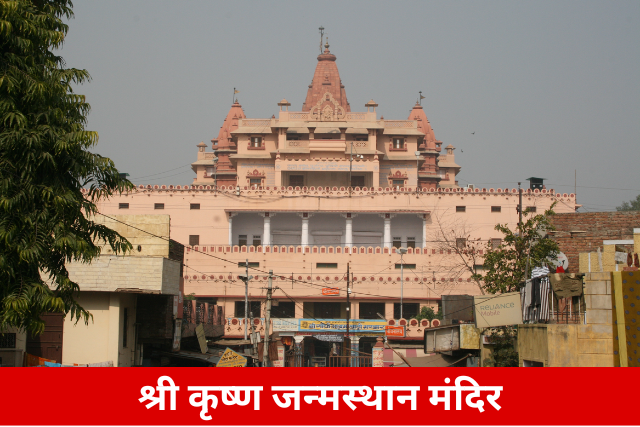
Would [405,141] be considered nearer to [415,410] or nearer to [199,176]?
[199,176]

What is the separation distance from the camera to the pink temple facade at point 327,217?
5047 cm

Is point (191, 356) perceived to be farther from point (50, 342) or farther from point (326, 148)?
point (326, 148)

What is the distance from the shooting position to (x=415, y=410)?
33.9 ft

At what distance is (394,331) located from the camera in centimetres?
4409

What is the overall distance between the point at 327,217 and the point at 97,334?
3604cm

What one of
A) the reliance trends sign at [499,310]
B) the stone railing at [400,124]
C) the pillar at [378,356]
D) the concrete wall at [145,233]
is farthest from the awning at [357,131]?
the reliance trends sign at [499,310]

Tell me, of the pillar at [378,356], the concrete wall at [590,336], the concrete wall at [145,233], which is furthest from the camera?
the pillar at [378,356]

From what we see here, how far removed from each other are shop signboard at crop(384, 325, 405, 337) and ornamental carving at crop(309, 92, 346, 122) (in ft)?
66.8

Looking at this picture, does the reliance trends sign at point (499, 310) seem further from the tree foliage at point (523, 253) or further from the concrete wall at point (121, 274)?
the concrete wall at point (121, 274)

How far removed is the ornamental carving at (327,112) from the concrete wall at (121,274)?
121ft

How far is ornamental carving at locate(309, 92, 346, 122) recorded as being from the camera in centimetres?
5878

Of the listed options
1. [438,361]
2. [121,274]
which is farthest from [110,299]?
[438,361]

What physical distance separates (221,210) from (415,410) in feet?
152

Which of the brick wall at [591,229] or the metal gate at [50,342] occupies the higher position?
the brick wall at [591,229]
